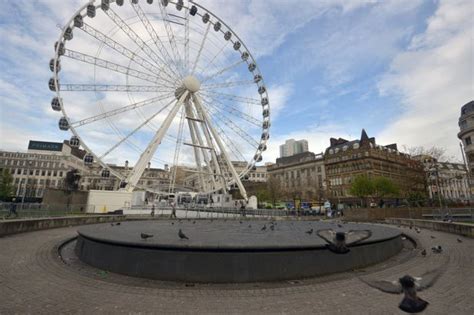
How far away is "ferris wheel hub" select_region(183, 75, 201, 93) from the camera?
1491 inches

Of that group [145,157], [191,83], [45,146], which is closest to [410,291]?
[145,157]

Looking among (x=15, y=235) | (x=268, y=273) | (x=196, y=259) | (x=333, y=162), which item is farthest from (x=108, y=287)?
(x=333, y=162)

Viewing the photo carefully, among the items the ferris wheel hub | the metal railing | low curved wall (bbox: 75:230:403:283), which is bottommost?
low curved wall (bbox: 75:230:403:283)

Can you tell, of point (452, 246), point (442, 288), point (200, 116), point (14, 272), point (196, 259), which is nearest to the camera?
point (442, 288)

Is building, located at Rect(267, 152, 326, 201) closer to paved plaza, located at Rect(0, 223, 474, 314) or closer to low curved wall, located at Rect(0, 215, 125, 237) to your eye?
low curved wall, located at Rect(0, 215, 125, 237)

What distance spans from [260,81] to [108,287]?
136ft

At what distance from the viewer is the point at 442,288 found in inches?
235

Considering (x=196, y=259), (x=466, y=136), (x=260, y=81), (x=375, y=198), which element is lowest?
(x=196, y=259)

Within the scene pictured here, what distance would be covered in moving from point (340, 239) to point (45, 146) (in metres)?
113

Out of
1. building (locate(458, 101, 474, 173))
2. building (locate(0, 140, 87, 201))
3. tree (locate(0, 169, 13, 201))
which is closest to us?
building (locate(458, 101, 474, 173))

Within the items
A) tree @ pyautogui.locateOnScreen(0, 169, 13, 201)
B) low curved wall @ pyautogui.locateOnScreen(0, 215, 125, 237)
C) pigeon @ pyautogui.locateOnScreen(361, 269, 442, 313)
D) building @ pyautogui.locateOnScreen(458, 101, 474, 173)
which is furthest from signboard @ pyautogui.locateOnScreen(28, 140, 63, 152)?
building @ pyautogui.locateOnScreen(458, 101, 474, 173)

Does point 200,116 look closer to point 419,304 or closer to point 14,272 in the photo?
point 14,272

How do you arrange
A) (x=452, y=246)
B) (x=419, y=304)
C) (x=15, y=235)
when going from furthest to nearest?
(x=15, y=235)
(x=452, y=246)
(x=419, y=304)

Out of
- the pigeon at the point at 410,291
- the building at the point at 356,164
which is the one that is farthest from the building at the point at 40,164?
the pigeon at the point at 410,291
